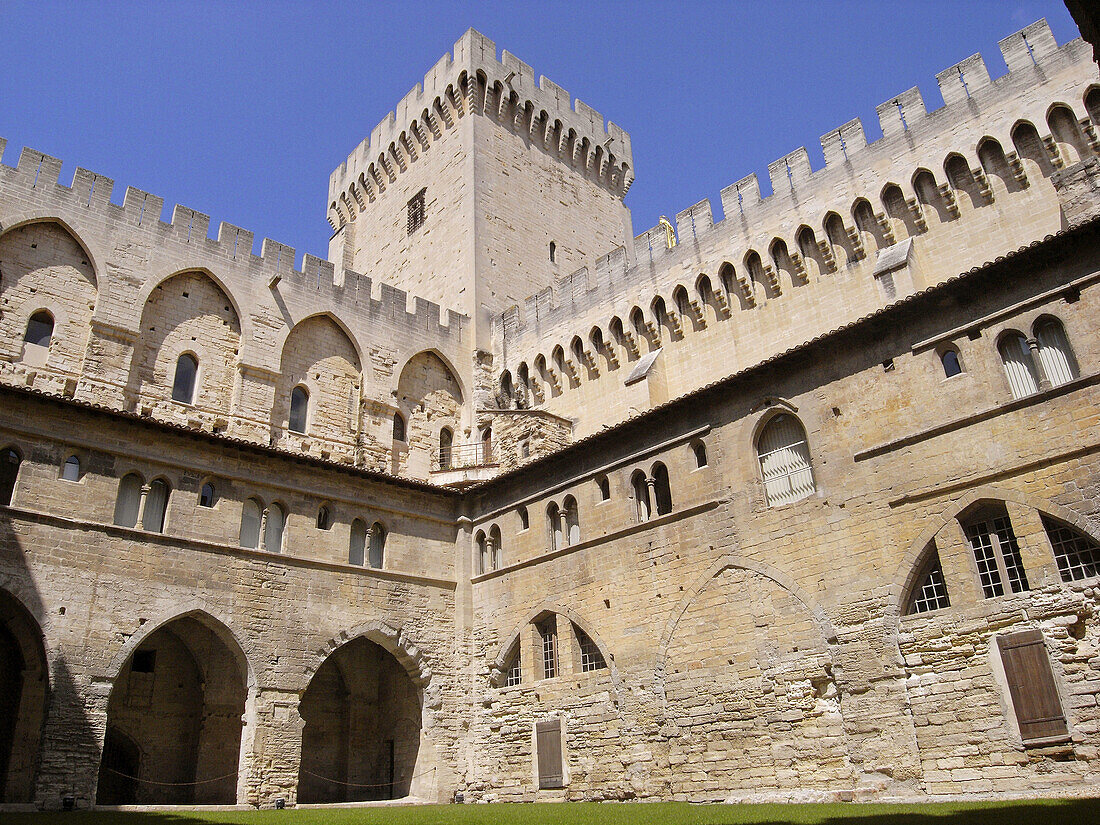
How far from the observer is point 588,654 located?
1939 centimetres

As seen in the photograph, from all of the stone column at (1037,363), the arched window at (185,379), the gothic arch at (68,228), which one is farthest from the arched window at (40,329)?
the stone column at (1037,363)

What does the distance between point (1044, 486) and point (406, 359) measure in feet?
60.1

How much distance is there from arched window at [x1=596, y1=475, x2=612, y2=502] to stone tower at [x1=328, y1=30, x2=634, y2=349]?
33.1 feet

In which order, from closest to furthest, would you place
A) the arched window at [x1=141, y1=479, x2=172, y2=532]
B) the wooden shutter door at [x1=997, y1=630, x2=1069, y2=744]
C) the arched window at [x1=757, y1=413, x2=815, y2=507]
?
the wooden shutter door at [x1=997, y1=630, x2=1069, y2=744], the arched window at [x1=757, y1=413, x2=815, y2=507], the arched window at [x1=141, y1=479, x2=172, y2=532]

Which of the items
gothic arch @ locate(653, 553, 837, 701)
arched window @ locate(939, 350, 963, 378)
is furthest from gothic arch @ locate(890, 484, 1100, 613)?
arched window @ locate(939, 350, 963, 378)

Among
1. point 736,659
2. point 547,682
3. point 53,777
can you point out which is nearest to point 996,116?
point 736,659

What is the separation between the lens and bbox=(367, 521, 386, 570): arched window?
21.7 m

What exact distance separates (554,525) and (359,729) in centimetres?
765

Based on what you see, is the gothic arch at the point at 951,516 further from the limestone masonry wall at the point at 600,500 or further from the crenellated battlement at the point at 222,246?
the crenellated battlement at the point at 222,246

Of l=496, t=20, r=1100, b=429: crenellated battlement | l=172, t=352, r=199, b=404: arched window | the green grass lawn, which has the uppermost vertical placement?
l=496, t=20, r=1100, b=429: crenellated battlement

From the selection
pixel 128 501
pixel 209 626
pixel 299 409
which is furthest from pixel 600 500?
pixel 128 501

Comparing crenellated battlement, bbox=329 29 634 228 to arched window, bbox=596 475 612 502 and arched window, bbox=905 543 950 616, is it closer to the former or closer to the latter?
arched window, bbox=596 475 612 502

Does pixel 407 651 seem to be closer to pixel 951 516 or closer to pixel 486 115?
pixel 951 516

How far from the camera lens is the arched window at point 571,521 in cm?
2050
